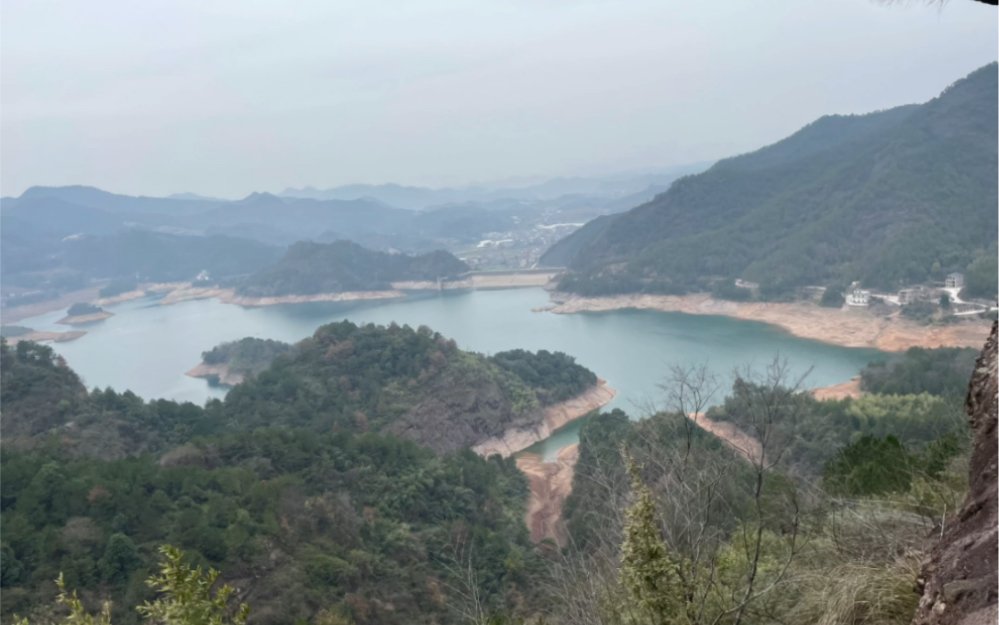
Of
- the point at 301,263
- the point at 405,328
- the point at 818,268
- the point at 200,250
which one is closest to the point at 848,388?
the point at 405,328

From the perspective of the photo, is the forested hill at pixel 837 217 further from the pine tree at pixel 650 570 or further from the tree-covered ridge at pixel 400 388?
the pine tree at pixel 650 570

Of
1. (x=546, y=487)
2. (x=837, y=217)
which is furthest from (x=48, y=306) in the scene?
(x=837, y=217)

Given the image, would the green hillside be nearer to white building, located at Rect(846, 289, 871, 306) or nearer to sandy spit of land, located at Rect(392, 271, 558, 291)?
white building, located at Rect(846, 289, 871, 306)

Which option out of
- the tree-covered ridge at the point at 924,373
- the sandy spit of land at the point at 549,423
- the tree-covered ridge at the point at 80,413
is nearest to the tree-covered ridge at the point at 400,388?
the sandy spit of land at the point at 549,423

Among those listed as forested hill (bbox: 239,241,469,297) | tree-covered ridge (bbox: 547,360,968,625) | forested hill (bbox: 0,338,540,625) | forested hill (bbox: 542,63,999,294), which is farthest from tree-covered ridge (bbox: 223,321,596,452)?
forested hill (bbox: 239,241,469,297)

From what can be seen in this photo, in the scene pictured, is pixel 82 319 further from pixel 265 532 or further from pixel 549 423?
pixel 265 532

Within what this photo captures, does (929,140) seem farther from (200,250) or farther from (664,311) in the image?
(200,250)
